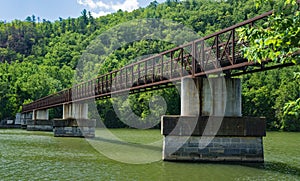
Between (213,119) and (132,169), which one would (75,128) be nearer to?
(213,119)

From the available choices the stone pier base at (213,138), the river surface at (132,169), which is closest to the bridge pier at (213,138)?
the stone pier base at (213,138)

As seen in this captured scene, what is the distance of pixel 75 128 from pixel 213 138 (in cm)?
3826

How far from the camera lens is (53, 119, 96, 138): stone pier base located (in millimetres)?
62688

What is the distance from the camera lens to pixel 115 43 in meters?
194

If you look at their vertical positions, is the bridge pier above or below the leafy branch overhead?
below

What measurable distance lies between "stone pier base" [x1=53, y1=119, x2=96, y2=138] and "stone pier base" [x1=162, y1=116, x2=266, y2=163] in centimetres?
3528

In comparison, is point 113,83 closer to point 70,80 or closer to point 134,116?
point 134,116

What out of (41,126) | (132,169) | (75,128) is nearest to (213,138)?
(132,169)

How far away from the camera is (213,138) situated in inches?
1114

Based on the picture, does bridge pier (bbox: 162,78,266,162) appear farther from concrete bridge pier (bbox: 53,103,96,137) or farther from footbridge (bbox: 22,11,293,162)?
concrete bridge pier (bbox: 53,103,96,137)

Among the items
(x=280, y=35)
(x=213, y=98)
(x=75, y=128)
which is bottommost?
(x=75, y=128)

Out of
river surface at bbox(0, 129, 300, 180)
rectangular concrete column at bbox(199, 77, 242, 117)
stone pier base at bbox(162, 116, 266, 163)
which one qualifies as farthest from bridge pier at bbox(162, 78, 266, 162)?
river surface at bbox(0, 129, 300, 180)

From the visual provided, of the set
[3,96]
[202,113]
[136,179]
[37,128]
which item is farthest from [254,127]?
[3,96]

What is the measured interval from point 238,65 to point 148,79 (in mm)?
19439
